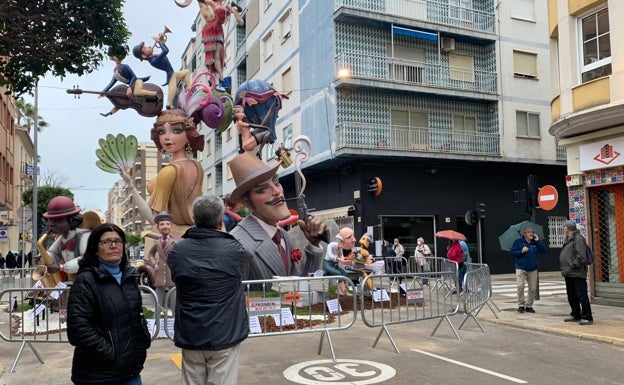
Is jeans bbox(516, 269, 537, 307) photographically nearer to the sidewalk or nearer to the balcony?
the sidewalk

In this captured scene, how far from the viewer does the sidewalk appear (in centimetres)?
896

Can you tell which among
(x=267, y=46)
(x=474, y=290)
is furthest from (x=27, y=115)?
(x=474, y=290)

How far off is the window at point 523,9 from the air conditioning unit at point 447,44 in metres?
3.64

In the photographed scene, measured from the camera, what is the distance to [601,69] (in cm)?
1234

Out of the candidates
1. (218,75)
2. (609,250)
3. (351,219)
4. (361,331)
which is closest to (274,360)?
(361,331)

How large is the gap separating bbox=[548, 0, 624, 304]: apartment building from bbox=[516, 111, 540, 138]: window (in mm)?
11704

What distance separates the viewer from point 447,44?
23.6m

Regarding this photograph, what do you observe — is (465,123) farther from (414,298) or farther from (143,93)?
(414,298)

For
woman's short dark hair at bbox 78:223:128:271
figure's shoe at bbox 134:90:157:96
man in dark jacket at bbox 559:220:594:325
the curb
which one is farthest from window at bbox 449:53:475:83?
woman's short dark hair at bbox 78:223:128:271

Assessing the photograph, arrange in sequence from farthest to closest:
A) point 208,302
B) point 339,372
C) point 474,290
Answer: point 474,290 < point 339,372 < point 208,302

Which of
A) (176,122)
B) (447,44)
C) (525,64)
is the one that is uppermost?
(447,44)

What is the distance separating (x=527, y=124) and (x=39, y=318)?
71.1 ft

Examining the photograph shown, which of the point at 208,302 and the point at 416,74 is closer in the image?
the point at 208,302

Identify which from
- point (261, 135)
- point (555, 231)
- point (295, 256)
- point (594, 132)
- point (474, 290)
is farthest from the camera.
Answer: point (555, 231)
